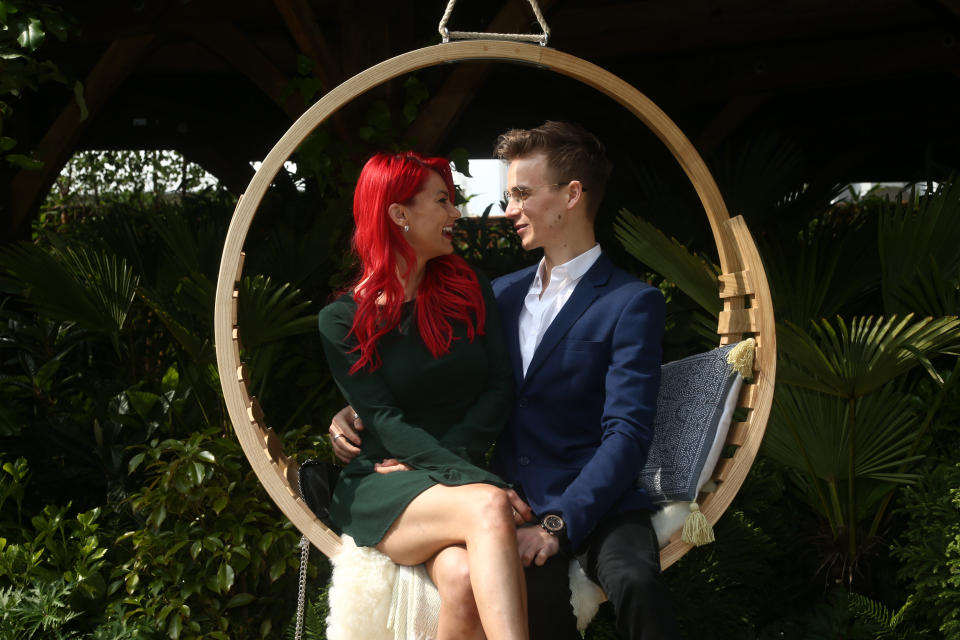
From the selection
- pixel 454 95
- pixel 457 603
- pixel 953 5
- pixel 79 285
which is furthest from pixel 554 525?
pixel 953 5

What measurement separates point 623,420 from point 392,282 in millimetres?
647

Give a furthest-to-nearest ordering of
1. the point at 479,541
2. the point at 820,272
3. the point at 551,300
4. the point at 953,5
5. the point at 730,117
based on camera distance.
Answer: the point at 730,117, the point at 953,5, the point at 820,272, the point at 551,300, the point at 479,541

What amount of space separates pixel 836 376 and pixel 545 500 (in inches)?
42.9

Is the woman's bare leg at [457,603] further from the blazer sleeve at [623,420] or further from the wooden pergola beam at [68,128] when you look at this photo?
the wooden pergola beam at [68,128]

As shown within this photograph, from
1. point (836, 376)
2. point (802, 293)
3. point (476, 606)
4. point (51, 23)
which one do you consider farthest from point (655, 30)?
point (476, 606)

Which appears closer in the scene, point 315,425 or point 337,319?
point 337,319

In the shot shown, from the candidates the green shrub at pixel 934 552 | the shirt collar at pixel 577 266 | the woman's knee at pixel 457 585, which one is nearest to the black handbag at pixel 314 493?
the woman's knee at pixel 457 585

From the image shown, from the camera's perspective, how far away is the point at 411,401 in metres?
2.32

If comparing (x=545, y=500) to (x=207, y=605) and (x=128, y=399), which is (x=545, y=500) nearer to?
(x=207, y=605)

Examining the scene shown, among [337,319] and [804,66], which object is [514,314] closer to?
[337,319]

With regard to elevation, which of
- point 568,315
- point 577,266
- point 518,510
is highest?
point 577,266

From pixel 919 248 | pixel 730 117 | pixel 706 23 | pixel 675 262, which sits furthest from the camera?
pixel 730 117

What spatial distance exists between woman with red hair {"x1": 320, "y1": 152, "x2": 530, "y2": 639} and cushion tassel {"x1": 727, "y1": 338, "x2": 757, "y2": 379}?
1.76ft

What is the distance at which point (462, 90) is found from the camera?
3.91m
